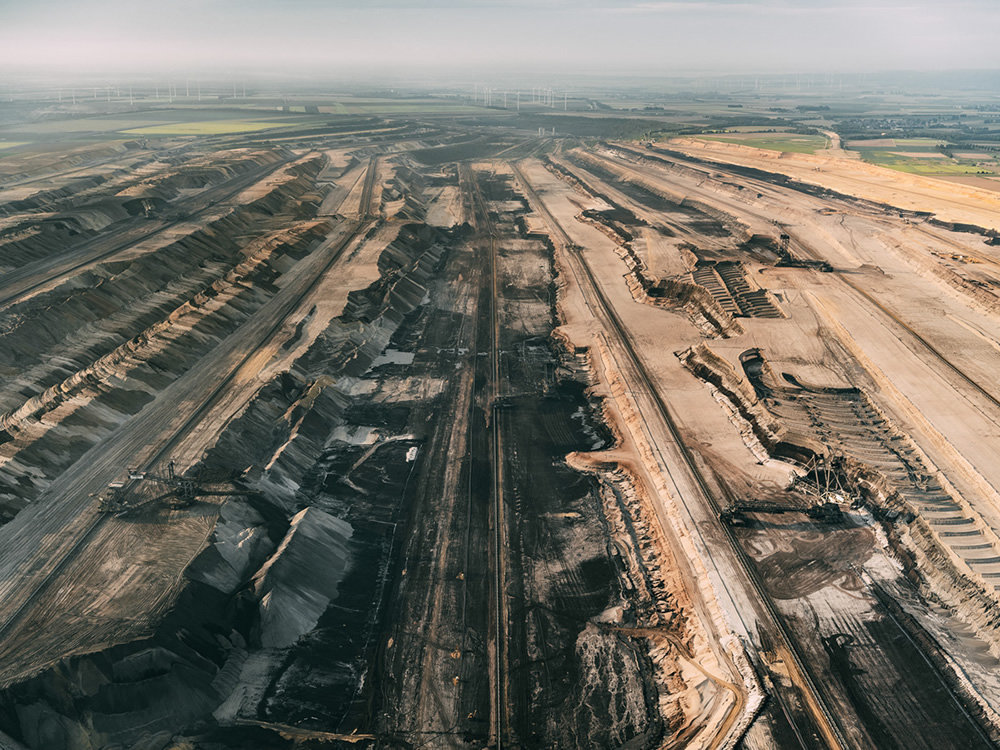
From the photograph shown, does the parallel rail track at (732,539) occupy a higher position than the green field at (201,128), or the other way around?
the green field at (201,128)

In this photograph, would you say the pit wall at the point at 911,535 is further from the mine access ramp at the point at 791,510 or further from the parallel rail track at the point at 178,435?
the parallel rail track at the point at 178,435

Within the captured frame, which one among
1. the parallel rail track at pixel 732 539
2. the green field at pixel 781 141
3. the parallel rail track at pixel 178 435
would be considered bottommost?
the parallel rail track at pixel 732 539

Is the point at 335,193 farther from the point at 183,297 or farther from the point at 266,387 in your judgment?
the point at 266,387

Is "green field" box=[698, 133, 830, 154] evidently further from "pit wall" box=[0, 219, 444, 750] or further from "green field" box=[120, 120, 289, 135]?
"pit wall" box=[0, 219, 444, 750]

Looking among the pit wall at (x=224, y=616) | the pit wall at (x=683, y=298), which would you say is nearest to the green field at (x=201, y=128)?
the pit wall at (x=683, y=298)

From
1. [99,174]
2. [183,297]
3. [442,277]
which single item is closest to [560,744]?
[183,297]

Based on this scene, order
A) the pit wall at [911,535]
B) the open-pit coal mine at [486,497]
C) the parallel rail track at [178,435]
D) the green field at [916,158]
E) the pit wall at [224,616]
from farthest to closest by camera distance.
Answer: the green field at [916,158] → the pit wall at [911,535] → the parallel rail track at [178,435] → the open-pit coal mine at [486,497] → the pit wall at [224,616]

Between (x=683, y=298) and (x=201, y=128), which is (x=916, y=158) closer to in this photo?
(x=683, y=298)
